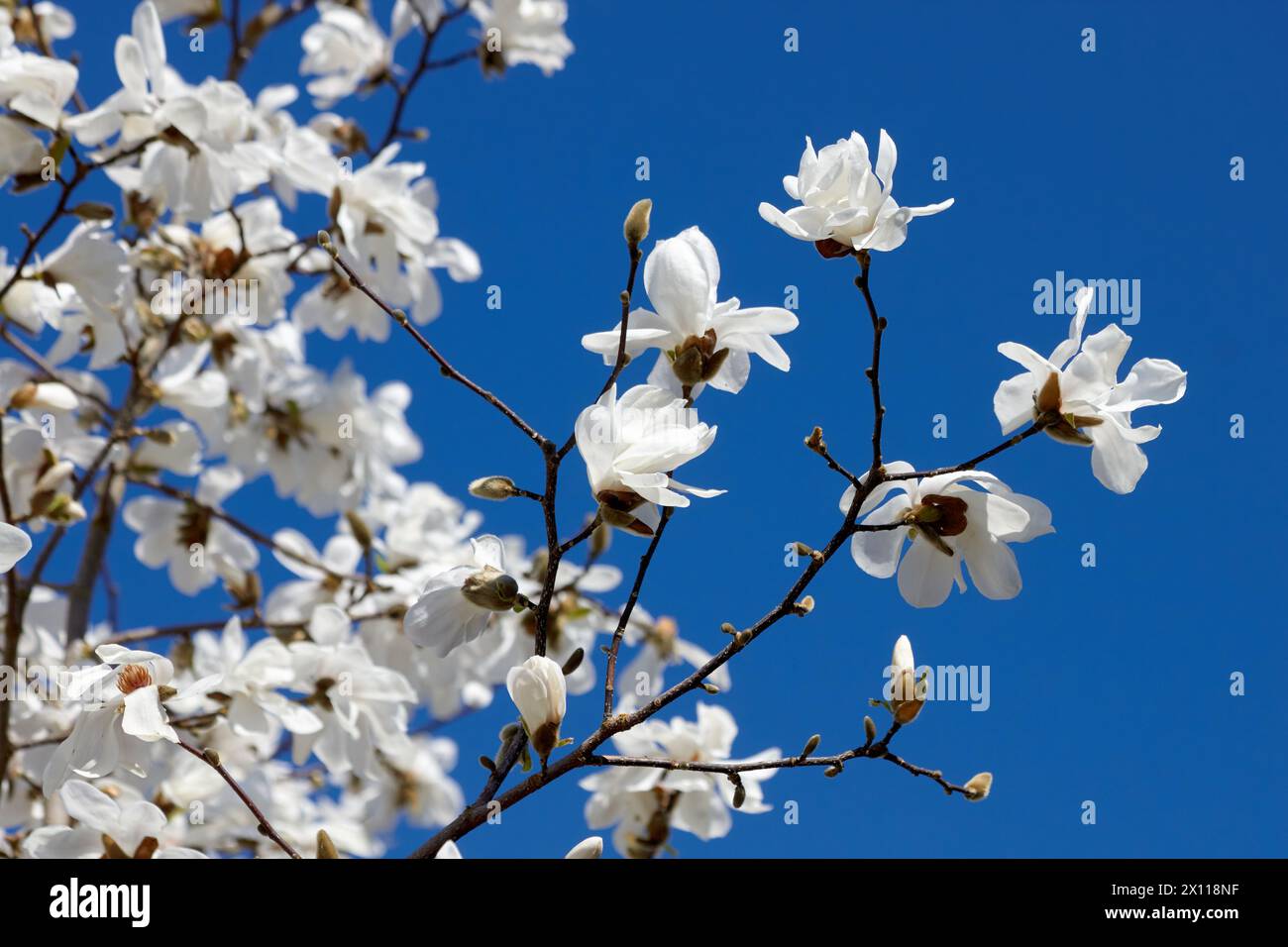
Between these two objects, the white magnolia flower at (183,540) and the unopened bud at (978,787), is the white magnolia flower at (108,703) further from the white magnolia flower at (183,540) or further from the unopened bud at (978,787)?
the white magnolia flower at (183,540)

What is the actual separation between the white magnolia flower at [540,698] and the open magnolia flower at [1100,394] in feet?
2.02

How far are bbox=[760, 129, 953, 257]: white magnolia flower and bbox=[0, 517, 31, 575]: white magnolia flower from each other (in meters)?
0.87

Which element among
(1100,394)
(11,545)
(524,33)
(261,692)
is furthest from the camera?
(524,33)

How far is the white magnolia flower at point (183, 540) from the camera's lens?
10.1 feet

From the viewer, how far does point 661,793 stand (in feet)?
6.98

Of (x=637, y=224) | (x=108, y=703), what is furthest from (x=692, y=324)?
(x=108, y=703)

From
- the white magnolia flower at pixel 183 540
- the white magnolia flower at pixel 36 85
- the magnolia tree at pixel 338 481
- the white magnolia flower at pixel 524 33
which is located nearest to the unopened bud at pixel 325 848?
the magnolia tree at pixel 338 481

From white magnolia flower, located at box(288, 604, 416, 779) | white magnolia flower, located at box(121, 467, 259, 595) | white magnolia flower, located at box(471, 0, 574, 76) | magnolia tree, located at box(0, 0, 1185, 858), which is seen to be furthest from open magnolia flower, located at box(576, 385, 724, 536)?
white magnolia flower, located at box(471, 0, 574, 76)

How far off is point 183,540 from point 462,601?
1.93 m

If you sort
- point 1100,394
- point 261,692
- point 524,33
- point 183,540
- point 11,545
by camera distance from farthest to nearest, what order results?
point 524,33 → point 183,540 → point 261,692 → point 1100,394 → point 11,545

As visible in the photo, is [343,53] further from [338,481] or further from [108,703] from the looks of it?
[108,703]

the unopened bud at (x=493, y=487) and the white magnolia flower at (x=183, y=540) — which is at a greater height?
the white magnolia flower at (x=183, y=540)
